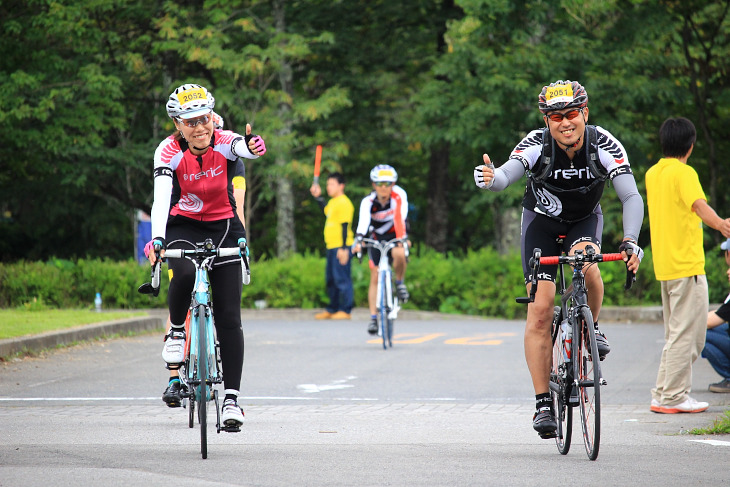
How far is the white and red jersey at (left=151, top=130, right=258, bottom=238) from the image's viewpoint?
7277 millimetres

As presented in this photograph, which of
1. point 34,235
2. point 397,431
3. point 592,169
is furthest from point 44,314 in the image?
point 34,235

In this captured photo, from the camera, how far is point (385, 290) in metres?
14.9

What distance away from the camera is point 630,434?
Result: 25.9 feet

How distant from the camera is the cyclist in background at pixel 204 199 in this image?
23.9 feet

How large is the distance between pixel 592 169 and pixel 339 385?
16.5ft

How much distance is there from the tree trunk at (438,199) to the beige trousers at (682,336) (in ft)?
73.2

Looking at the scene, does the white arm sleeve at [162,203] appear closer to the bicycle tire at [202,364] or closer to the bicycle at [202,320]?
the bicycle at [202,320]

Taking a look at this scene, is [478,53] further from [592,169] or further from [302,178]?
[592,169]

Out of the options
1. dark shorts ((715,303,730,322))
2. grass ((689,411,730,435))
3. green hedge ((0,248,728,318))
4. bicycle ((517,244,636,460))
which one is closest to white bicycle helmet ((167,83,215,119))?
bicycle ((517,244,636,460))

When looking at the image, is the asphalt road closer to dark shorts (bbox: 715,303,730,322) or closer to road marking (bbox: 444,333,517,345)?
road marking (bbox: 444,333,517,345)

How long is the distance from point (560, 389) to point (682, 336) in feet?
8.66

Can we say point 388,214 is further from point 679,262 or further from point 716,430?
point 716,430

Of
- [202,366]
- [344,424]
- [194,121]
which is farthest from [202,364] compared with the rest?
[344,424]

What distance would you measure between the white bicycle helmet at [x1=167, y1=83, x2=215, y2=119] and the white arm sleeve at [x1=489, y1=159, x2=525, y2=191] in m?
1.89
